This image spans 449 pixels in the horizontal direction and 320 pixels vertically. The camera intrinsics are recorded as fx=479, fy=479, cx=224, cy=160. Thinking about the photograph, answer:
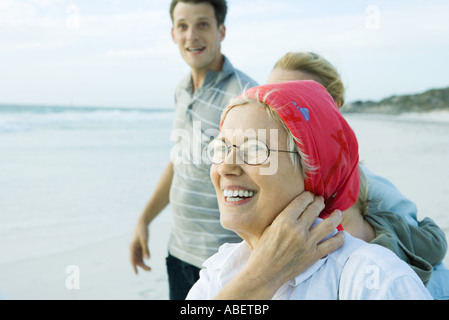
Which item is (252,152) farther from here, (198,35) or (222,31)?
(222,31)

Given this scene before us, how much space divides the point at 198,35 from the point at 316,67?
1.15 metres

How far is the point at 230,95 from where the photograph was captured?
2.72 metres

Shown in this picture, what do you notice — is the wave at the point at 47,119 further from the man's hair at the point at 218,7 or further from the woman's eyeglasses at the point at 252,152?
the woman's eyeglasses at the point at 252,152

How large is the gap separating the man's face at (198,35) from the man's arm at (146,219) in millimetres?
676

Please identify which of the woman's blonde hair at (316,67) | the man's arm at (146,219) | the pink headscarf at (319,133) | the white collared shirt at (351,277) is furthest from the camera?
the man's arm at (146,219)

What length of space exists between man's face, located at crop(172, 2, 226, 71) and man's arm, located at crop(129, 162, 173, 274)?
676mm

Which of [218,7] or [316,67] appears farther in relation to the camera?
[218,7]

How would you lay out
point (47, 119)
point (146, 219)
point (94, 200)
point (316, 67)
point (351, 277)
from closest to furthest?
point (351, 277) < point (316, 67) < point (146, 219) < point (94, 200) < point (47, 119)

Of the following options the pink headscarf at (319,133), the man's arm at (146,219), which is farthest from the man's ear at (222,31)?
the pink headscarf at (319,133)

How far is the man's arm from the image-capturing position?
306 cm

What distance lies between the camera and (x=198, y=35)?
2.93 m

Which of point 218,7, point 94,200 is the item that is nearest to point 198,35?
point 218,7

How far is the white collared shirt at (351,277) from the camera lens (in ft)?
3.31
